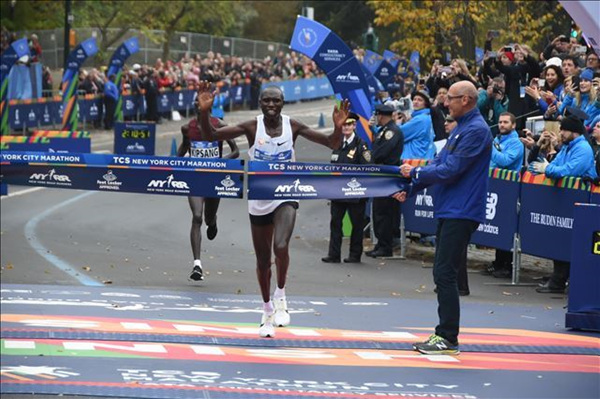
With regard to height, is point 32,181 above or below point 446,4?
below

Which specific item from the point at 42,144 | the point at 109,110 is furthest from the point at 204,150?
the point at 109,110

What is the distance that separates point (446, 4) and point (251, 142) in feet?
50.1

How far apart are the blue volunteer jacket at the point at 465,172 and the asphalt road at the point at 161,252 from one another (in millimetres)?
4450

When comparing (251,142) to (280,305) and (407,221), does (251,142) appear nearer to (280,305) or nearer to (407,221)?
(280,305)

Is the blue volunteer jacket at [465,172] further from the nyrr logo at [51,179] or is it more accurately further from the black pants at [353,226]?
the black pants at [353,226]

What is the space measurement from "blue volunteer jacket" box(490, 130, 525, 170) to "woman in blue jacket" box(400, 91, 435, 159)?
1.81 meters

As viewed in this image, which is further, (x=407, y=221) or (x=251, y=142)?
(x=407, y=221)

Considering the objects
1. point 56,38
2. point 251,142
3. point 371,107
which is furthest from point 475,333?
point 56,38

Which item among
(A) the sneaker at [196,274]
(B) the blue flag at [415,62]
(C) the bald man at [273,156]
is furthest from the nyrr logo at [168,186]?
(B) the blue flag at [415,62]

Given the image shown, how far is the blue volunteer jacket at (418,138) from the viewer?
18.2m

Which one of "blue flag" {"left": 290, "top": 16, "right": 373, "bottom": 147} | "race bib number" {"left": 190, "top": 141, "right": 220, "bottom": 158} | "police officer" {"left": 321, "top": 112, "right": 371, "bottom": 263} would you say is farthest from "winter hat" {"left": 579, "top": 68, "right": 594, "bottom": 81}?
"blue flag" {"left": 290, "top": 16, "right": 373, "bottom": 147}

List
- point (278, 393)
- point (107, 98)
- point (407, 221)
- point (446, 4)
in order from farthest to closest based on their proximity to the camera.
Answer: point (107, 98) → point (446, 4) → point (407, 221) → point (278, 393)

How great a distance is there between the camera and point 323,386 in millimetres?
9031

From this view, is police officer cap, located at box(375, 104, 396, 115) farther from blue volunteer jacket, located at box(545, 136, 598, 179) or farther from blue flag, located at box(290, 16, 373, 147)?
blue volunteer jacket, located at box(545, 136, 598, 179)
